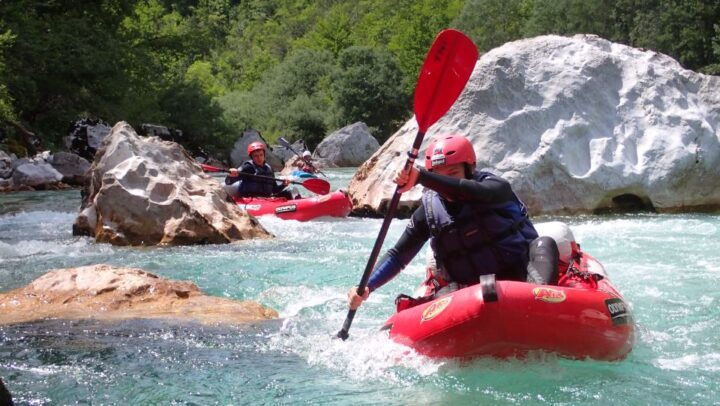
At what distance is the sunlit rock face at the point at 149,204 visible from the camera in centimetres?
867

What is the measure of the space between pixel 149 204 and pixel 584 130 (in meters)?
5.69

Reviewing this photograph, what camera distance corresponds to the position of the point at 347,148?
→ 29.7m

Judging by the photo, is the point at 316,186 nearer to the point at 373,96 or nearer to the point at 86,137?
the point at 86,137

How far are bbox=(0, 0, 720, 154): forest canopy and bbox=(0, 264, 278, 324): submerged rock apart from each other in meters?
11.9

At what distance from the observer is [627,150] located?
34.7 ft

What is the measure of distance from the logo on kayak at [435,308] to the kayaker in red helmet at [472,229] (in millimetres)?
374

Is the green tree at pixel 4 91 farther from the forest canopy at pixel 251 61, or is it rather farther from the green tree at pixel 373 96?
the green tree at pixel 373 96

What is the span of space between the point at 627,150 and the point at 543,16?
98.3 feet

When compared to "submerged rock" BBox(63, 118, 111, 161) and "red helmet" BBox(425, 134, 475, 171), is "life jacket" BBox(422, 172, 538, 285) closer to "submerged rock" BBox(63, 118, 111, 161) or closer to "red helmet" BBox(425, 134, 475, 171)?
"red helmet" BBox(425, 134, 475, 171)

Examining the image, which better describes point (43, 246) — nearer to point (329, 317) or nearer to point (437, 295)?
point (329, 317)

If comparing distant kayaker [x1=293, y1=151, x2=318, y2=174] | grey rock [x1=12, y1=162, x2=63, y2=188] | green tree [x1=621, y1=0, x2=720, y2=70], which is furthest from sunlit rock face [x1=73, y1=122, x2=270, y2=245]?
green tree [x1=621, y1=0, x2=720, y2=70]

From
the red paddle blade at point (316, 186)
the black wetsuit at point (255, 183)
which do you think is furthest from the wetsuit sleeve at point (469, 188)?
the red paddle blade at point (316, 186)

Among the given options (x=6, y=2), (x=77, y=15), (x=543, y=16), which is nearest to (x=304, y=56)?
(x=543, y=16)

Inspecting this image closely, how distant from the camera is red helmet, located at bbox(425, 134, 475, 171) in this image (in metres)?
3.98
